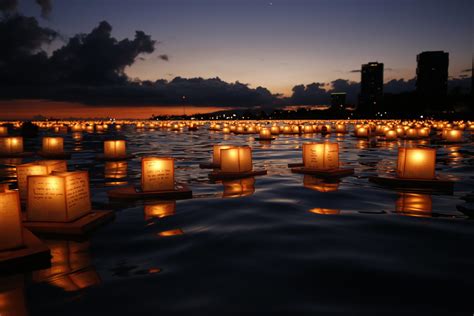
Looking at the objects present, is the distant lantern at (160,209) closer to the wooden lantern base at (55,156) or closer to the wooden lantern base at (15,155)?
the wooden lantern base at (55,156)

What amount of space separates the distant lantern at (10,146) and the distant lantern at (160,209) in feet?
88.0

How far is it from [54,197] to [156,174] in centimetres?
552

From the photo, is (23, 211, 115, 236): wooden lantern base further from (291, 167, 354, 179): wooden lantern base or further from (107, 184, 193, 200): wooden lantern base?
(291, 167, 354, 179): wooden lantern base

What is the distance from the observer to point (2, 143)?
1409 inches

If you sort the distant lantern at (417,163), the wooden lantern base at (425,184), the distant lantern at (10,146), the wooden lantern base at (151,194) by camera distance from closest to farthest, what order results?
1. the wooden lantern base at (151,194)
2. the wooden lantern base at (425,184)
3. the distant lantern at (417,163)
4. the distant lantern at (10,146)

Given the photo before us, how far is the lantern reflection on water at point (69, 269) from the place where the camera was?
27.5 feet

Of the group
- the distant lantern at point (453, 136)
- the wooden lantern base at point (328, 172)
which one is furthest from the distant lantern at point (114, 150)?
the distant lantern at point (453, 136)

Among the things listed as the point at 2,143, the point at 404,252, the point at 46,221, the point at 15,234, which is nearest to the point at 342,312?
the point at 404,252

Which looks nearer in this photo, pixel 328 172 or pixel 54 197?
pixel 54 197

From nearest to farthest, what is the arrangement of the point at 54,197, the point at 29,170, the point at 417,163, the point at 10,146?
1. the point at 54,197
2. the point at 29,170
3. the point at 417,163
4. the point at 10,146

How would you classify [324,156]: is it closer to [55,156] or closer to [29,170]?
[29,170]

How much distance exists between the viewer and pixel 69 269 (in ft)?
29.9

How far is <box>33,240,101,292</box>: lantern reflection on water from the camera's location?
838 cm

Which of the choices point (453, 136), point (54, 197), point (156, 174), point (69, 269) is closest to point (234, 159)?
point (156, 174)
